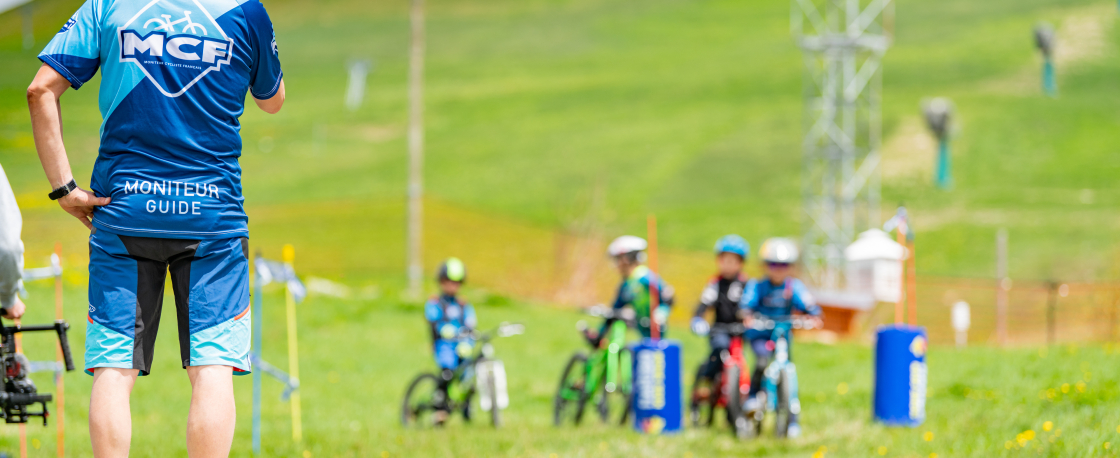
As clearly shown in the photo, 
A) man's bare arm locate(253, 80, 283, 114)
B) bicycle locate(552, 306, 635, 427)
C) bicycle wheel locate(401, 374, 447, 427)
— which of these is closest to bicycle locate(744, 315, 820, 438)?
bicycle locate(552, 306, 635, 427)

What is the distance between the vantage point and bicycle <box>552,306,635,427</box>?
29.8ft

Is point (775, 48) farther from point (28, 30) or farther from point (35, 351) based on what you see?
point (35, 351)

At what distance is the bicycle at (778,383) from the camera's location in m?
7.81

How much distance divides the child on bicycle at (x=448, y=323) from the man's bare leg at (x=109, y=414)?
19.9 feet

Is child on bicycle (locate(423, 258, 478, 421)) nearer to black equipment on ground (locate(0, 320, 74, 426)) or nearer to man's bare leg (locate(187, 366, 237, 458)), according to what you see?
black equipment on ground (locate(0, 320, 74, 426))

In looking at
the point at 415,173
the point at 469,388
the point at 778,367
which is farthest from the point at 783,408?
the point at 415,173

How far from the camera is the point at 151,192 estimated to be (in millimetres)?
3014

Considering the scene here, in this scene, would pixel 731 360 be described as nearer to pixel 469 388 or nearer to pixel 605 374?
pixel 605 374

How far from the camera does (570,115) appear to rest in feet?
200

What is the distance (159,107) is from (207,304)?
1.97 feet

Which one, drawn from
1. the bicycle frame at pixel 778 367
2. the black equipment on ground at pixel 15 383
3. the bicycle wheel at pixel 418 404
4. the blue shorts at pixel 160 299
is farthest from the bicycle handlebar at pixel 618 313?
the blue shorts at pixel 160 299

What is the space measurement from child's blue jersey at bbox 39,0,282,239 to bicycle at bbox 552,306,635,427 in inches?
241

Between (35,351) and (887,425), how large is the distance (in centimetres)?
1069

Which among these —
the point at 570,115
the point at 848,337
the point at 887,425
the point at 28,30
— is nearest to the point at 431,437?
the point at 887,425
